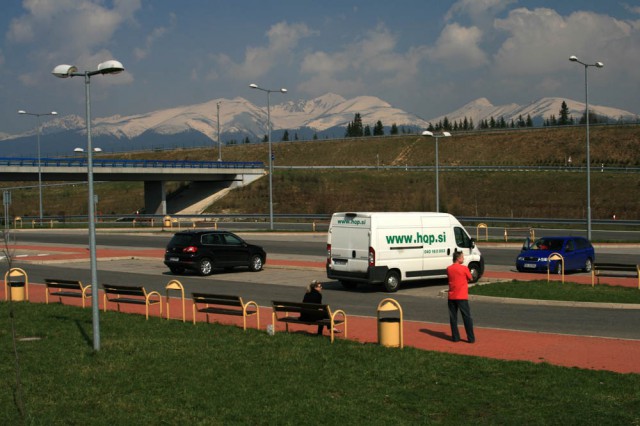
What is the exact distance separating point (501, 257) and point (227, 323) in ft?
65.0

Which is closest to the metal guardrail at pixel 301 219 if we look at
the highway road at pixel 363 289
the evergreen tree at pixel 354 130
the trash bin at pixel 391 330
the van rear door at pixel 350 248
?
the highway road at pixel 363 289

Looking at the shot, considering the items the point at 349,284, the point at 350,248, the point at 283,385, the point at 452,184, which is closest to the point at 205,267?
the point at 349,284

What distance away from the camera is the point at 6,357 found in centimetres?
1228

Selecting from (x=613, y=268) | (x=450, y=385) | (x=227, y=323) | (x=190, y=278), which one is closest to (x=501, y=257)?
(x=613, y=268)

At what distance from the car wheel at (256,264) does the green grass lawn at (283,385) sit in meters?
13.7

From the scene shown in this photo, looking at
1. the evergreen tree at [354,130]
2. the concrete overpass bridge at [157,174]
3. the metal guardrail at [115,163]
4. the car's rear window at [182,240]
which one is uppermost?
the evergreen tree at [354,130]

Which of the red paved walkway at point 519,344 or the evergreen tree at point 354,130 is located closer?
the red paved walkway at point 519,344

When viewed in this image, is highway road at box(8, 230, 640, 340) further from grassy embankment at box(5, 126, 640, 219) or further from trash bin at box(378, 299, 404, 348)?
grassy embankment at box(5, 126, 640, 219)

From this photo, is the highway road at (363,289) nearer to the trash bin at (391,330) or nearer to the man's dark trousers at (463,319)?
the man's dark trousers at (463,319)

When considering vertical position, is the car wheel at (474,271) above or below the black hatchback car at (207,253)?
below

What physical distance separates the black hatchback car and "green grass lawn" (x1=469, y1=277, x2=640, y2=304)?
30.6 feet

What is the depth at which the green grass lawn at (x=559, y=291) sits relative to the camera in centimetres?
1893

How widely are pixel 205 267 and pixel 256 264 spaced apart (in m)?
2.20

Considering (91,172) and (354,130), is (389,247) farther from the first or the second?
(354,130)
